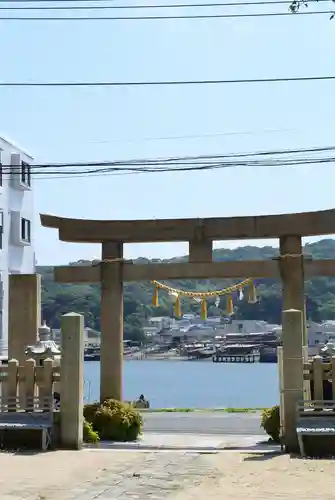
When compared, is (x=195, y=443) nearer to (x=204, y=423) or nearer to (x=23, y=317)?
(x=23, y=317)

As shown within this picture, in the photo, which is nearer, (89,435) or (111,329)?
(89,435)

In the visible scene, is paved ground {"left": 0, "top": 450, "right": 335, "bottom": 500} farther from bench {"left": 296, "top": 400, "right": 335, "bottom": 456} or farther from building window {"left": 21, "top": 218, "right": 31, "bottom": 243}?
building window {"left": 21, "top": 218, "right": 31, "bottom": 243}

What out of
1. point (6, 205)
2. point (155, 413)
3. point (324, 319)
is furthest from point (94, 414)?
point (324, 319)

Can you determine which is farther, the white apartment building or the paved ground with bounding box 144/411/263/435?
the white apartment building

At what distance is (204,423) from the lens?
809 inches

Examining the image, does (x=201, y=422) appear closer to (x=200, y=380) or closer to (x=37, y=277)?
(x=37, y=277)

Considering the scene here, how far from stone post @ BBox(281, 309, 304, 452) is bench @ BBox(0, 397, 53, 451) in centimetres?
376

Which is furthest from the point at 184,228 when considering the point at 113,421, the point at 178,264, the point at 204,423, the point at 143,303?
the point at 143,303

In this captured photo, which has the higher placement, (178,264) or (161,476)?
(178,264)

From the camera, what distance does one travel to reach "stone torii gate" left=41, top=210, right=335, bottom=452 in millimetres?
16312

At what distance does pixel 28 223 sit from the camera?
1718 inches

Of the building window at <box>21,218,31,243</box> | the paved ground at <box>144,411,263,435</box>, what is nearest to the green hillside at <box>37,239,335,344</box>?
the building window at <box>21,218,31,243</box>

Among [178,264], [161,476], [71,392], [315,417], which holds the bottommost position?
[161,476]

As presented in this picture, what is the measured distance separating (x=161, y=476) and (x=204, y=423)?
35.7 ft
